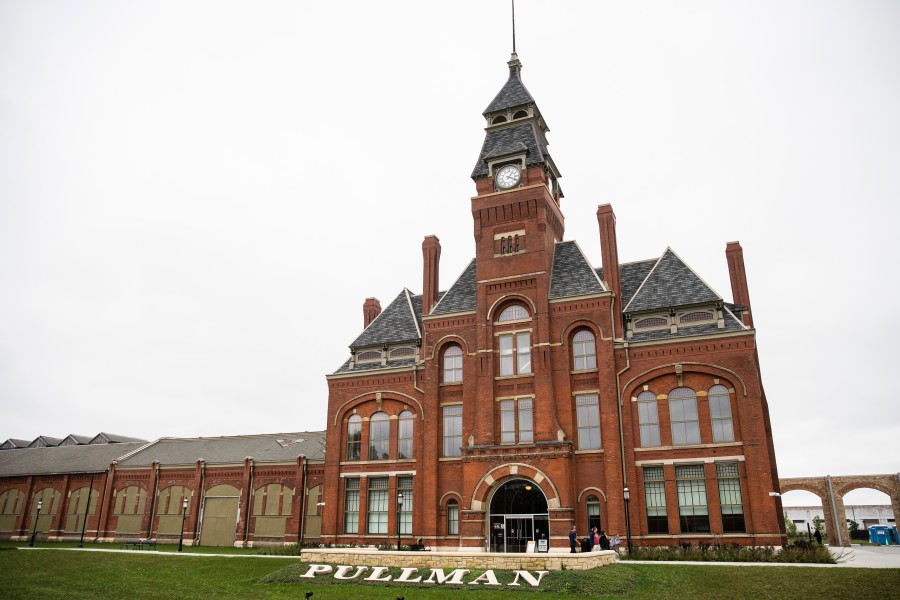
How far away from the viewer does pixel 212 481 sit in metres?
50.5

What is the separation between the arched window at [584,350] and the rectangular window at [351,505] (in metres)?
16.2

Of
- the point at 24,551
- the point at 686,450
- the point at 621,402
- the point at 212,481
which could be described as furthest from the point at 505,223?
the point at 24,551

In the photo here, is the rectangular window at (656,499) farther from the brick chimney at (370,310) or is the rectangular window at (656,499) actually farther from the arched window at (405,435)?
the brick chimney at (370,310)

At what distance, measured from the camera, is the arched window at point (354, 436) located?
43.6 metres

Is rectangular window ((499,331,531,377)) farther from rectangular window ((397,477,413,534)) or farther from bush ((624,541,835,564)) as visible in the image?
bush ((624,541,835,564))

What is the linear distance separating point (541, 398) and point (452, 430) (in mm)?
6334

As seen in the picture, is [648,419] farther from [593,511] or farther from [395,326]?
[395,326]

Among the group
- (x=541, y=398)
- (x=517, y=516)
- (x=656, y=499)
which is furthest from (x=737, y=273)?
(x=517, y=516)

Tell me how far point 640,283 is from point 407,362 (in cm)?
1554

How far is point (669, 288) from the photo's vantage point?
126 feet

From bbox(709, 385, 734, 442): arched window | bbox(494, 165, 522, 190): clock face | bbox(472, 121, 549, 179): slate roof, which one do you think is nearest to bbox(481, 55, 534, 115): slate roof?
bbox(472, 121, 549, 179): slate roof

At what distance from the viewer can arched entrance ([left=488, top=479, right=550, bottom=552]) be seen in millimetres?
36188

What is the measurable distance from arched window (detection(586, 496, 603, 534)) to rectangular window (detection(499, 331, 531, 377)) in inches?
311

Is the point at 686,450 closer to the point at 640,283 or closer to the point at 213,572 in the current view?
the point at 640,283
